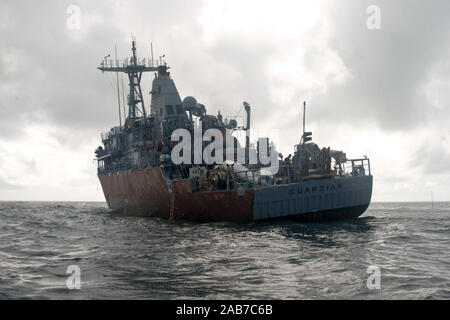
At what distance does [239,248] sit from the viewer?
613 inches

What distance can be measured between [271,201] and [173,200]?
8296 mm

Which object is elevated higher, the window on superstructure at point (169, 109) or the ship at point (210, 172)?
the window on superstructure at point (169, 109)

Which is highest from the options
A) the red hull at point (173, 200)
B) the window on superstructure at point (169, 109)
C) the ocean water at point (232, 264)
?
the window on superstructure at point (169, 109)

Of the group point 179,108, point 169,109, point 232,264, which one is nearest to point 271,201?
point 232,264

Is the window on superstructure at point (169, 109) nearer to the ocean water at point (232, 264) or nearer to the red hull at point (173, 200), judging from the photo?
the red hull at point (173, 200)

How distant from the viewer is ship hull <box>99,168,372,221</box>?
22.4m

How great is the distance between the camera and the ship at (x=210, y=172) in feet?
75.5

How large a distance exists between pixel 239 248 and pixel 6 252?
962 centimetres

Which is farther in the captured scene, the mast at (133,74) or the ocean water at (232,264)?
the mast at (133,74)

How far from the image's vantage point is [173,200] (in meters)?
27.6

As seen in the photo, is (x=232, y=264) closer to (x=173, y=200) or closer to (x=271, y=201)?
(x=271, y=201)

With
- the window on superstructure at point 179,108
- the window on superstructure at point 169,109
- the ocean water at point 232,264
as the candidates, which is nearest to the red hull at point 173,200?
the ocean water at point 232,264

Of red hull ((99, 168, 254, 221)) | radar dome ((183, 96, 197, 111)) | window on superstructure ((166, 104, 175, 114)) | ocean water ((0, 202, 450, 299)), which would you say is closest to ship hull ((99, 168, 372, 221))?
red hull ((99, 168, 254, 221))
